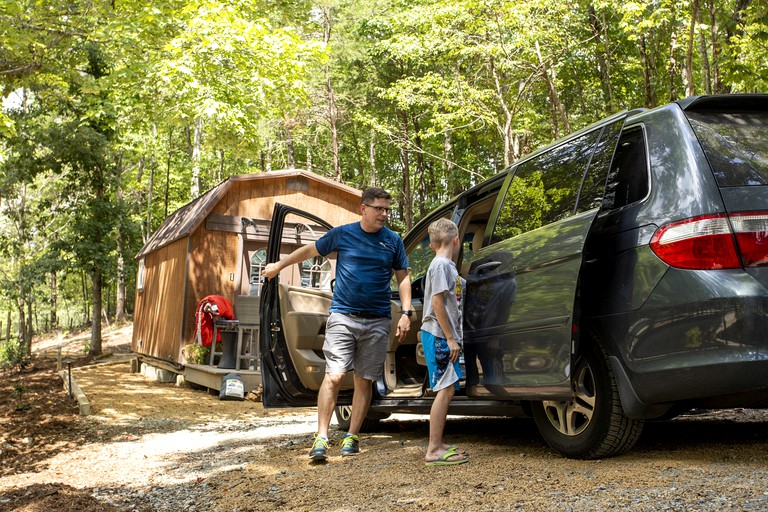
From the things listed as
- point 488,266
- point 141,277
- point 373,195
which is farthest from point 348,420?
point 141,277

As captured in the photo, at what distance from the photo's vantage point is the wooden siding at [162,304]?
569 inches

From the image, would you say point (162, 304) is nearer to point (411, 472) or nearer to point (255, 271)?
point (255, 271)

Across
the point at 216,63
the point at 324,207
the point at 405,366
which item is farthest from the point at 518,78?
the point at 405,366

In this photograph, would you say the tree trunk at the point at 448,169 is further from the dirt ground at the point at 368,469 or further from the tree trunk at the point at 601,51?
the dirt ground at the point at 368,469

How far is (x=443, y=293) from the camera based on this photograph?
14.8 feet

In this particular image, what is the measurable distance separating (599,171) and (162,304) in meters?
13.6

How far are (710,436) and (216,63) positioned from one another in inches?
435

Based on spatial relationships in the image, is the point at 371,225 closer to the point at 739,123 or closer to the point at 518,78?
the point at 739,123

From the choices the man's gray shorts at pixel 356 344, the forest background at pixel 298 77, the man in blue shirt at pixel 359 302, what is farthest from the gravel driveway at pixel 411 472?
the forest background at pixel 298 77

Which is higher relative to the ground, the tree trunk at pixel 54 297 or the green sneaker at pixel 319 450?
the tree trunk at pixel 54 297

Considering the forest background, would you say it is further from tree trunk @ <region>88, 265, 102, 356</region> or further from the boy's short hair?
the boy's short hair

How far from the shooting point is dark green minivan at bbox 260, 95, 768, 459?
3.40 meters

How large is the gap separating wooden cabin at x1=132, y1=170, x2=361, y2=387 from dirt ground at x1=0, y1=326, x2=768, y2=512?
5458 millimetres

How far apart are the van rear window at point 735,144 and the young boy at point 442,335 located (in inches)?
65.1
